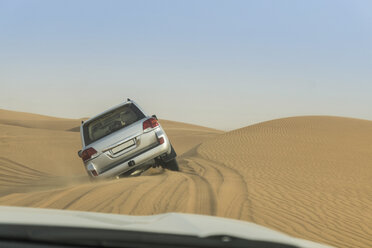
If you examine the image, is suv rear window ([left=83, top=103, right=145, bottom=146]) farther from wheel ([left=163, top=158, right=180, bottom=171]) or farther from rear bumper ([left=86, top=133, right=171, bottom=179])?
wheel ([left=163, top=158, right=180, bottom=171])

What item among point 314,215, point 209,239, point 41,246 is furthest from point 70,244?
point 314,215

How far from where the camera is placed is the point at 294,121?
3194cm

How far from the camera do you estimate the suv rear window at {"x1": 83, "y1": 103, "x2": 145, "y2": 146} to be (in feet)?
28.9

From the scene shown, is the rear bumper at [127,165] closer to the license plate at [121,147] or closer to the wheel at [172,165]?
the license plate at [121,147]

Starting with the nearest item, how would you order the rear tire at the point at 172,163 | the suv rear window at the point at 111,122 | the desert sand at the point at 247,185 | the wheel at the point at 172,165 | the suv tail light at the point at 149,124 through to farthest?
1. the desert sand at the point at 247,185
2. the suv rear window at the point at 111,122
3. the suv tail light at the point at 149,124
4. the rear tire at the point at 172,163
5. the wheel at the point at 172,165

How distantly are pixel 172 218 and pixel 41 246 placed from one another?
0.77 m

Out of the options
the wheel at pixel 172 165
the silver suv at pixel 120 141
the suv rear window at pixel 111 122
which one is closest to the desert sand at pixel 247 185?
the wheel at pixel 172 165

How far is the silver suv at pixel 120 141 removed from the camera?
28.9 ft

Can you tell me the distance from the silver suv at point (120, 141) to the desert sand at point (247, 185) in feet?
1.15

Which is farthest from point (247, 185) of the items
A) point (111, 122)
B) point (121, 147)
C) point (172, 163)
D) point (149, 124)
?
point (111, 122)

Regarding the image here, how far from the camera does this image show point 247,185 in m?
9.79

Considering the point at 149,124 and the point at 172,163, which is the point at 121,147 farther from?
the point at 172,163

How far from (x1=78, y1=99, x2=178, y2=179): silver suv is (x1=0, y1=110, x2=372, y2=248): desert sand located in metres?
0.35

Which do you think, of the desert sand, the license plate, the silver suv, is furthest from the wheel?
the license plate
